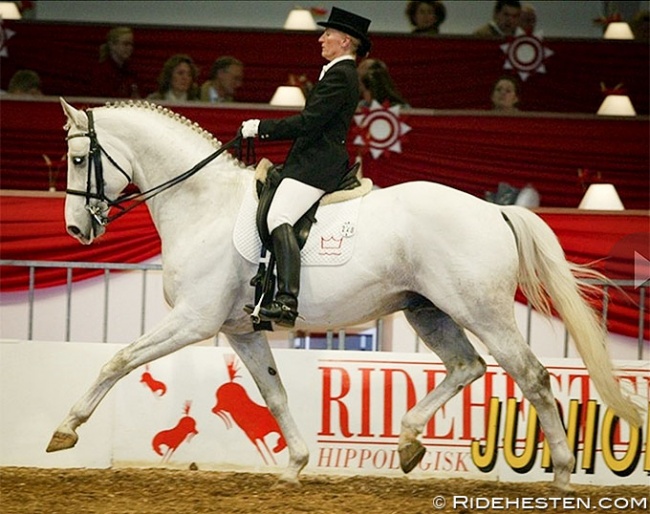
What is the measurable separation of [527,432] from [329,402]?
1.19 m

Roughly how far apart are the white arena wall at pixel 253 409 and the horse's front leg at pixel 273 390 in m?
0.55

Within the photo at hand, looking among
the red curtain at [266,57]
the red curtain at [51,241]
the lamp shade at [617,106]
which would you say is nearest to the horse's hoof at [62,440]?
the red curtain at [51,241]

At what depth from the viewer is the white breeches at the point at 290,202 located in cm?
A: 690

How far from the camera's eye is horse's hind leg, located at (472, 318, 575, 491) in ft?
22.8

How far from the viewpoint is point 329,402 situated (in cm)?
797

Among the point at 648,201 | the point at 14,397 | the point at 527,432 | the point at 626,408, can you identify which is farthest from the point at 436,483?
the point at 648,201

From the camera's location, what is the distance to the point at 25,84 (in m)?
11.8

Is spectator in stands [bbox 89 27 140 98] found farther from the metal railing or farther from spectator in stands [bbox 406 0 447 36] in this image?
the metal railing

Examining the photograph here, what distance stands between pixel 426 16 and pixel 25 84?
418 cm

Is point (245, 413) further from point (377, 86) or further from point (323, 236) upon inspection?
point (377, 86)

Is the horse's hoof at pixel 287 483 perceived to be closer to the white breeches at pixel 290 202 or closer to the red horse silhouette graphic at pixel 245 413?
the red horse silhouette graphic at pixel 245 413

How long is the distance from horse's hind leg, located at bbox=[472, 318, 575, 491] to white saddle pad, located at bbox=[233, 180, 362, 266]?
0.82 metres

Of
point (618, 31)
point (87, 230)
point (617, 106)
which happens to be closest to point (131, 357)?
point (87, 230)

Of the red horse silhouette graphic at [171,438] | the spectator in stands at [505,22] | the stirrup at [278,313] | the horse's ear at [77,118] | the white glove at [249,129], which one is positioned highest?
the spectator in stands at [505,22]
